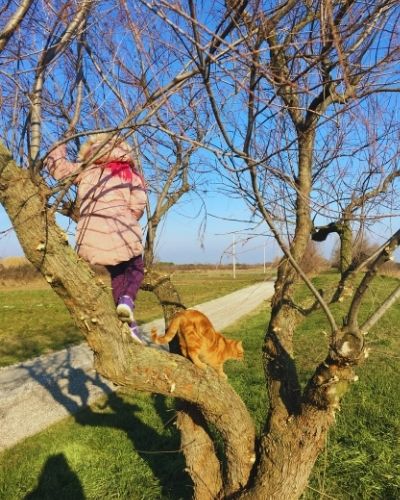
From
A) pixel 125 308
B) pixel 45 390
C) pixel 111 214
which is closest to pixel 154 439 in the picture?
pixel 125 308

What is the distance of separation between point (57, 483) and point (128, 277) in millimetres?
2278

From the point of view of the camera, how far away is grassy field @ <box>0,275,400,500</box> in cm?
404

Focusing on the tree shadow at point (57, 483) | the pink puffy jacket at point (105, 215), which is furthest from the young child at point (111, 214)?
the tree shadow at point (57, 483)

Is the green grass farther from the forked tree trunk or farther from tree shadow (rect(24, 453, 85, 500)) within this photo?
the forked tree trunk

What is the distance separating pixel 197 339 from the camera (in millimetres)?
3047

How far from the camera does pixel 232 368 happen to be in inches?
310

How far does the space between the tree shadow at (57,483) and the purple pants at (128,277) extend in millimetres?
1960

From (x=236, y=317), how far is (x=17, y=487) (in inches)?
468

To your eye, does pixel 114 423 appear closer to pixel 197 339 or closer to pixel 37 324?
pixel 197 339

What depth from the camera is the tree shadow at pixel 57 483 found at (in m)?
4.09

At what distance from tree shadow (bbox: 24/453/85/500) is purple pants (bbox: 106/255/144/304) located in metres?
1.96

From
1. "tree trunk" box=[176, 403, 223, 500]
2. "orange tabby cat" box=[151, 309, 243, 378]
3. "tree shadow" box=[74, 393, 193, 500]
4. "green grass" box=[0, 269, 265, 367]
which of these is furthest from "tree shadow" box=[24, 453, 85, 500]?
"green grass" box=[0, 269, 265, 367]

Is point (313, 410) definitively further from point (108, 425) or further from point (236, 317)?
point (236, 317)

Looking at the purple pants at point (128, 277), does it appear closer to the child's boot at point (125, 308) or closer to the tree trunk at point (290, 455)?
the child's boot at point (125, 308)
